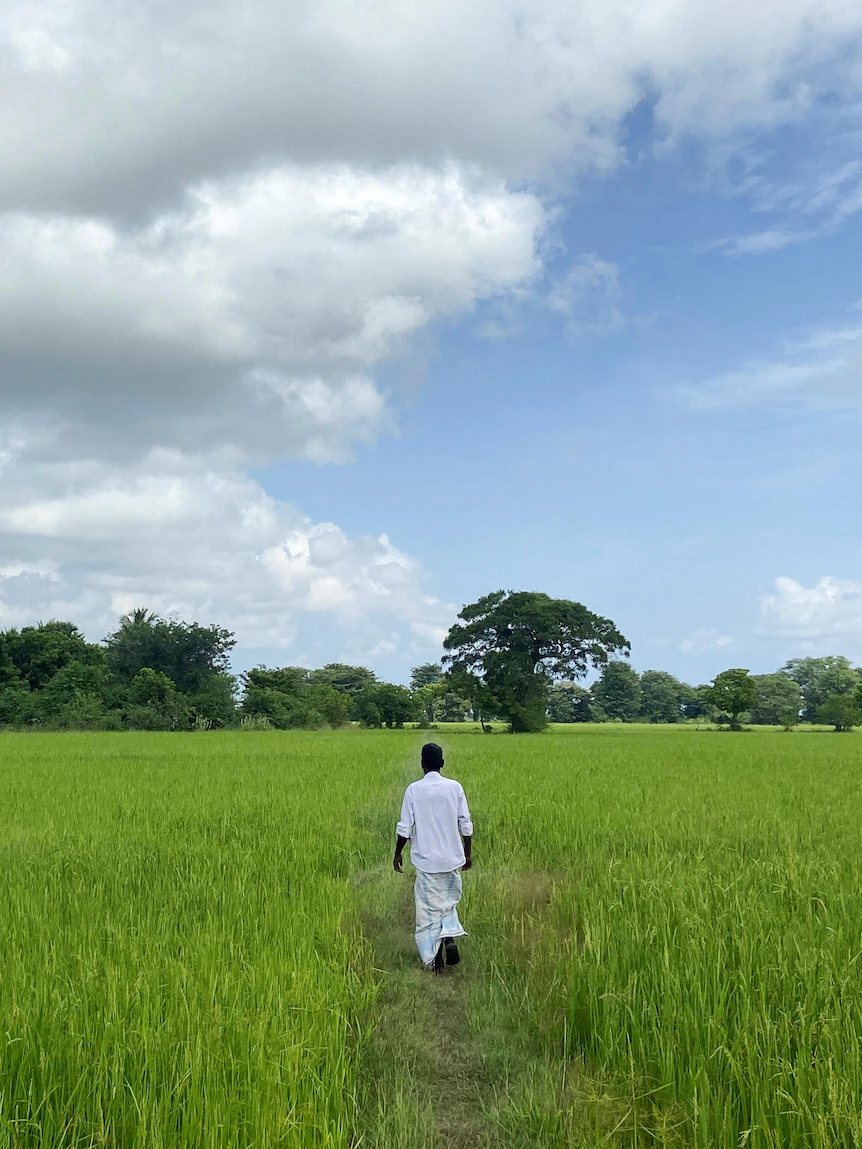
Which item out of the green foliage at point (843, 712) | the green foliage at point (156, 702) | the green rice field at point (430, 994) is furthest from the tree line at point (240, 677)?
the green rice field at point (430, 994)

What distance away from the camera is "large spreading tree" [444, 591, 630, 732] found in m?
47.0

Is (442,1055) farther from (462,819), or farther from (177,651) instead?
(177,651)

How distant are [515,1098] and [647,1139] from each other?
0.64 metres

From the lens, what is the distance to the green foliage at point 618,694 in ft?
303

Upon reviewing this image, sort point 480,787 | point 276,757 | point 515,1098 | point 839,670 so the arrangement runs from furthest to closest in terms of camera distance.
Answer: point 839,670, point 276,757, point 480,787, point 515,1098

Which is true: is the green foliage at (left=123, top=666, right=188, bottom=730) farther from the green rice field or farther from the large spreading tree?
the green rice field

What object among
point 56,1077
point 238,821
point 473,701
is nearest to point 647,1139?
point 56,1077

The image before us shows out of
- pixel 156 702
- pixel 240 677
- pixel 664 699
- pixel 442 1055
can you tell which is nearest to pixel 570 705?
pixel 664 699

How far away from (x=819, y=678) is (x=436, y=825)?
109 metres

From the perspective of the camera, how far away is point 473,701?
47.6m

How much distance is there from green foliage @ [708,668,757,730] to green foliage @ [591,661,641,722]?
2804cm

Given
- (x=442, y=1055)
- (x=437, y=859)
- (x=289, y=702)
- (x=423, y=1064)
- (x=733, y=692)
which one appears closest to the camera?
(x=423, y=1064)

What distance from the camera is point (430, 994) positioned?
5078mm

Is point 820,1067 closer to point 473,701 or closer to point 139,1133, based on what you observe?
point 139,1133
